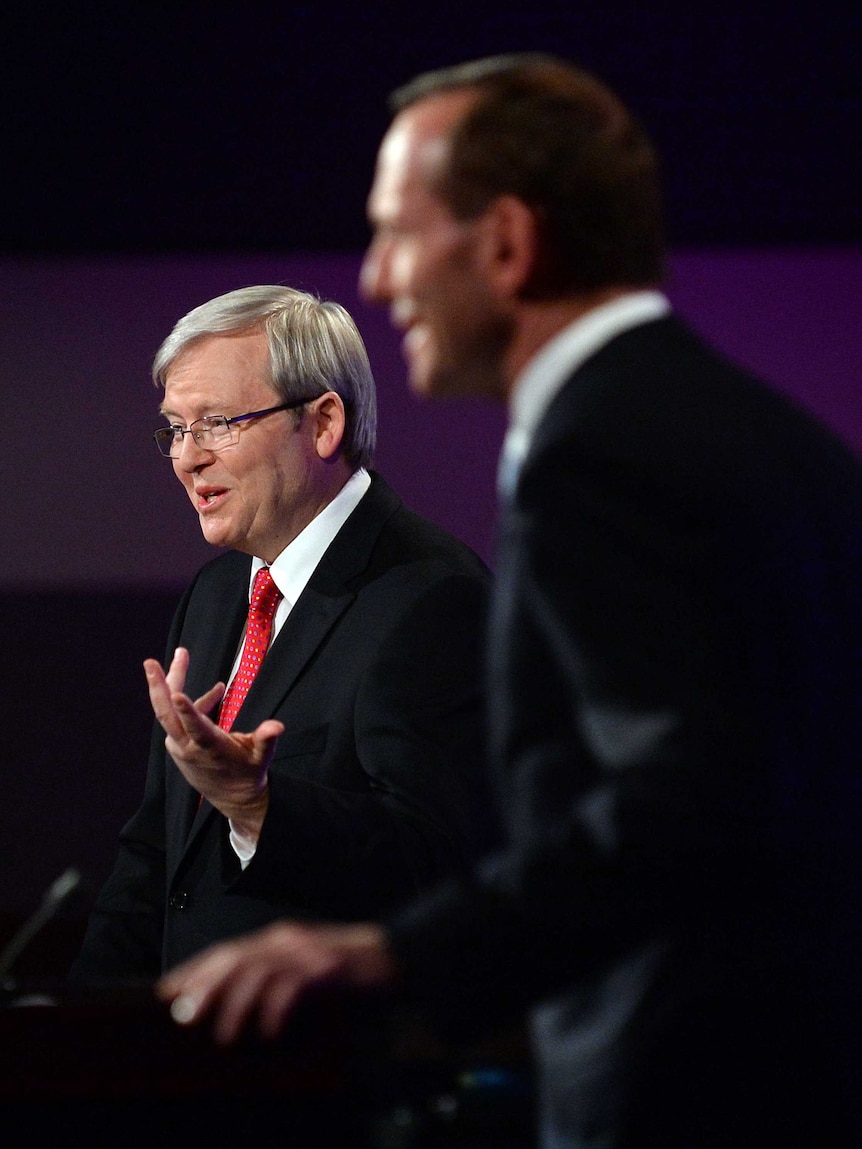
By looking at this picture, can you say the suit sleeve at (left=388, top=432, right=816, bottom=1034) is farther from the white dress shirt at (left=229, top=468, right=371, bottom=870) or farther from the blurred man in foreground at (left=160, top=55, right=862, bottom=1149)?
the white dress shirt at (left=229, top=468, right=371, bottom=870)

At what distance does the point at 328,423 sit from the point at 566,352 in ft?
5.09

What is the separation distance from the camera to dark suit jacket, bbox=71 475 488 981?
199 cm

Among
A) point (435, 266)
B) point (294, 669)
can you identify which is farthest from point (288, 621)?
point (435, 266)

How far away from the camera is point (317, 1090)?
0.99 m

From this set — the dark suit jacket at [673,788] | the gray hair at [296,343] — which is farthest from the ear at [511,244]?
the gray hair at [296,343]

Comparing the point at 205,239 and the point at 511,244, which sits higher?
the point at 511,244

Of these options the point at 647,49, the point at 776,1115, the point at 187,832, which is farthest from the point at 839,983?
the point at 647,49

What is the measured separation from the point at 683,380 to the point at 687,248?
2.71m

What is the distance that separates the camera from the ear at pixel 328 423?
251cm

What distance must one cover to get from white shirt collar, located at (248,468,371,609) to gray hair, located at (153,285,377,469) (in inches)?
4.4

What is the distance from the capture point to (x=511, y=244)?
40.0 inches

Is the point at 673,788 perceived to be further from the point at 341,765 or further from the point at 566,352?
the point at 341,765

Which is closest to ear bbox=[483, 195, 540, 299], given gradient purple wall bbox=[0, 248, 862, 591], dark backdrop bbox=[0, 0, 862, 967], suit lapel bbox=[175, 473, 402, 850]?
suit lapel bbox=[175, 473, 402, 850]

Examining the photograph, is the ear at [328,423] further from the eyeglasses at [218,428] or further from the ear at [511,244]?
the ear at [511,244]
